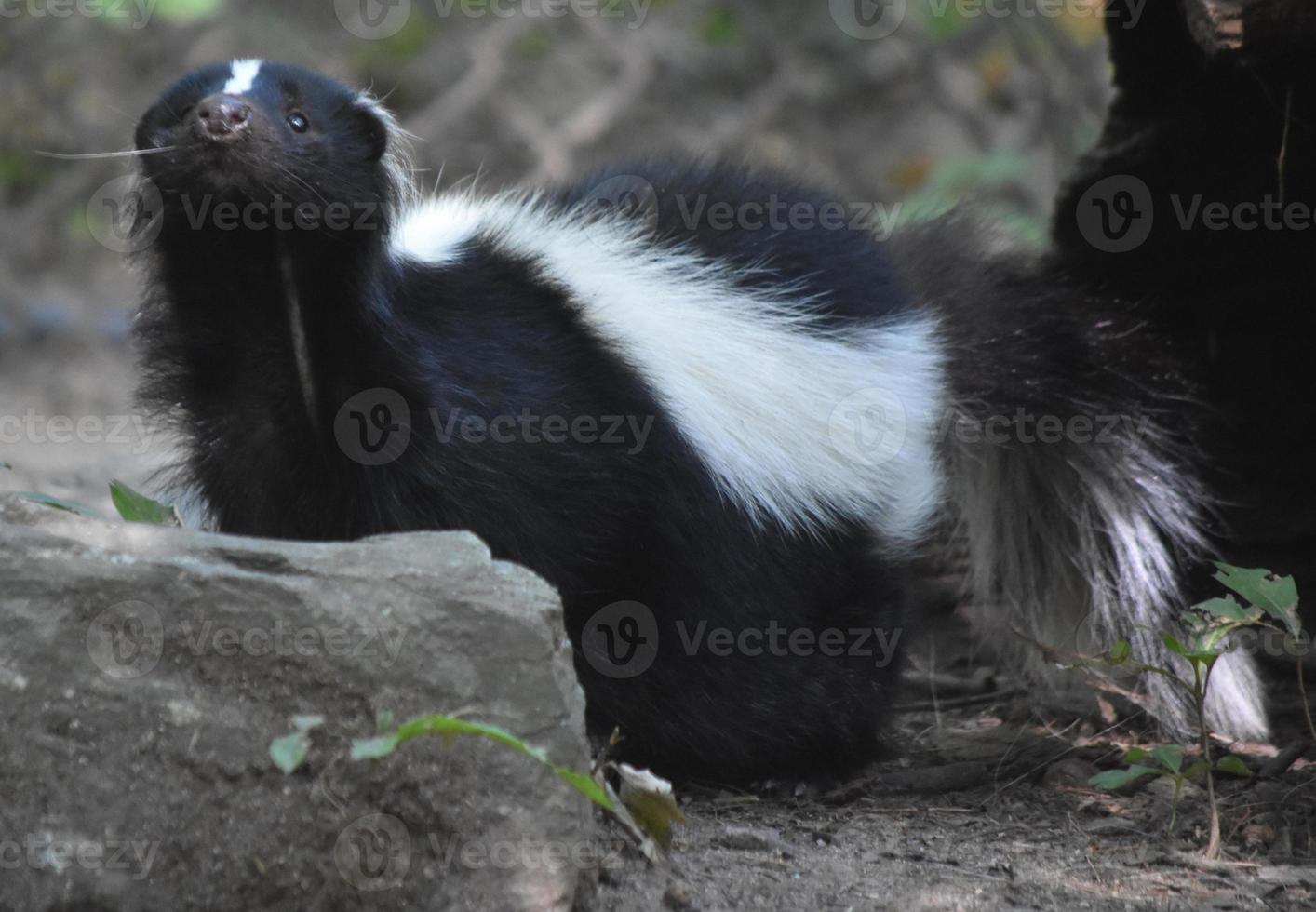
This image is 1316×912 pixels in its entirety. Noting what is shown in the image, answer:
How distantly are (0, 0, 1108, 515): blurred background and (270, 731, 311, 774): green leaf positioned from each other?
7952 millimetres

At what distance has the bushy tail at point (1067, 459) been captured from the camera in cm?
529

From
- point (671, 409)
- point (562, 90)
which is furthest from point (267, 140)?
point (562, 90)

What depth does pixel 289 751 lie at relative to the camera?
271 centimetres

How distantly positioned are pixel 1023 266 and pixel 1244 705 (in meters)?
1.75

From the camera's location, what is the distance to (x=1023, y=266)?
5664mm

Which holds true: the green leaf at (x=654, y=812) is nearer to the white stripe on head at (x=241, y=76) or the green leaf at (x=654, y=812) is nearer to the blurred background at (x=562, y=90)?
the white stripe on head at (x=241, y=76)

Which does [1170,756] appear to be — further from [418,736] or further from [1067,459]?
[418,736]

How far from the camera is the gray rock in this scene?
9.08 feet

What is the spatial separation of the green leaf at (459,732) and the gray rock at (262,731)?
0.21 ft

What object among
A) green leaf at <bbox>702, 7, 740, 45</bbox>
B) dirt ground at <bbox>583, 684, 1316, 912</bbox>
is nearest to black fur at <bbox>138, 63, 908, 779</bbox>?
dirt ground at <bbox>583, 684, 1316, 912</bbox>

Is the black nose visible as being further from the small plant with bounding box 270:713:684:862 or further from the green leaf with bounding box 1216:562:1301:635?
the green leaf with bounding box 1216:562:1301:635

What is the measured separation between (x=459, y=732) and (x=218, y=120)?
6.22 ft

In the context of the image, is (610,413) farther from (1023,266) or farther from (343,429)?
(1023,266)

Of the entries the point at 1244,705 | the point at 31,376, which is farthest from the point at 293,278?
the point at 31,376
